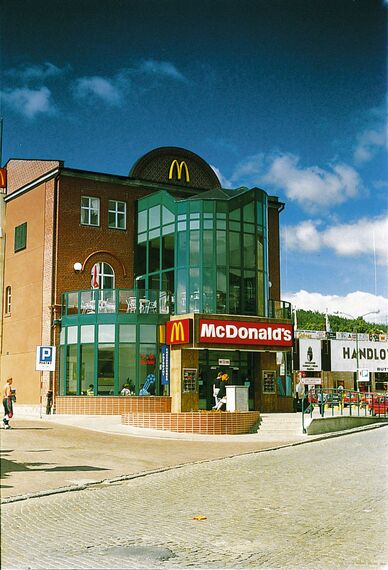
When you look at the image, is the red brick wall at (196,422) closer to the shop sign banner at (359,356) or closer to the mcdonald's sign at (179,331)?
the mcdonald's sign at (179,331)

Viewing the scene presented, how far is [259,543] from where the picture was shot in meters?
8.01

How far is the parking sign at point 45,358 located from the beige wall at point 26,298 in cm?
708

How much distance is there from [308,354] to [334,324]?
55.9m

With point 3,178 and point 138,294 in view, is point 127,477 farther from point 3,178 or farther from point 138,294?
point 138,294

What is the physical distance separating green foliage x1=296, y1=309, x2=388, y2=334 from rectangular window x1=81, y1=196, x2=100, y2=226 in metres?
81.0

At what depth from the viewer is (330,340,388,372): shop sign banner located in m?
68.5

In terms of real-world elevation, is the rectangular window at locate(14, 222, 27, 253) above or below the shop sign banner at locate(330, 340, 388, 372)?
above

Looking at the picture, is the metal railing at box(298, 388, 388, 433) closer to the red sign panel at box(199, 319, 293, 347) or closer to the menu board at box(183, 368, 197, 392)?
the red sign panel at box(199, 319, 293, 347)

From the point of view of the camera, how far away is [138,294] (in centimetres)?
3077

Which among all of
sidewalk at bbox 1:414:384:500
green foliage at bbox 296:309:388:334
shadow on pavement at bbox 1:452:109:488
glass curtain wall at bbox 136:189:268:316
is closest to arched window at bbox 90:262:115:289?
glass curtain wall at bbox 136:189:268:316

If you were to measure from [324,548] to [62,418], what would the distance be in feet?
69.2

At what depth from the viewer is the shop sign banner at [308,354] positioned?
6681 cm

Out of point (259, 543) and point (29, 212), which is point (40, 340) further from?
point (259, 543)

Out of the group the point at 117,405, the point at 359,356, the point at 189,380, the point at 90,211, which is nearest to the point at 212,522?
the point at 189,380
